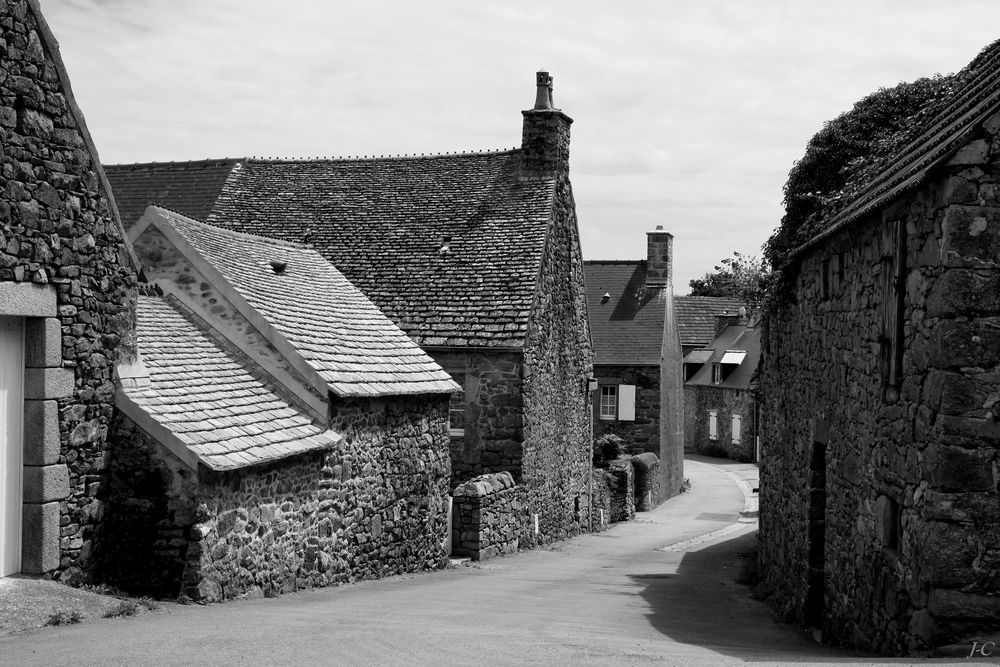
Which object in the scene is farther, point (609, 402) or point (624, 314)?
point (624, 314)

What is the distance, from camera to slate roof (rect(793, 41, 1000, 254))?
284 inches

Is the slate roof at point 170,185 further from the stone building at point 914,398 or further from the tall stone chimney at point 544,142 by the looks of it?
the stone building at point 914,398

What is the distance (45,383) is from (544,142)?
15.7m

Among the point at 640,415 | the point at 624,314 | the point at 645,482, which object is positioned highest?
the point at 624,314

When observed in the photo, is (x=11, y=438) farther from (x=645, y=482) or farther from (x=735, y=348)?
(x=735, y=348)

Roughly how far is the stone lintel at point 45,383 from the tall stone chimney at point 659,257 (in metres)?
32.3

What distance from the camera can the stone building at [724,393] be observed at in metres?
47.8

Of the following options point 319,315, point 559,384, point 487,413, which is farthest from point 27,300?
point 559,384

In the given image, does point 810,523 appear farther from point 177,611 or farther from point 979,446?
point 177,611

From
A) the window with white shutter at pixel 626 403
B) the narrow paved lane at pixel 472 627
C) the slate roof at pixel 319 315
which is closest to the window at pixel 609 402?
the window with white shutter at pixel 626 403

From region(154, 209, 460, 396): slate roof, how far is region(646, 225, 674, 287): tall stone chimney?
78.1 feet

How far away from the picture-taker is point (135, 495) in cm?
988

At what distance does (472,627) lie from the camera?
8.77 metres

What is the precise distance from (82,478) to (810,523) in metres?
8.17
